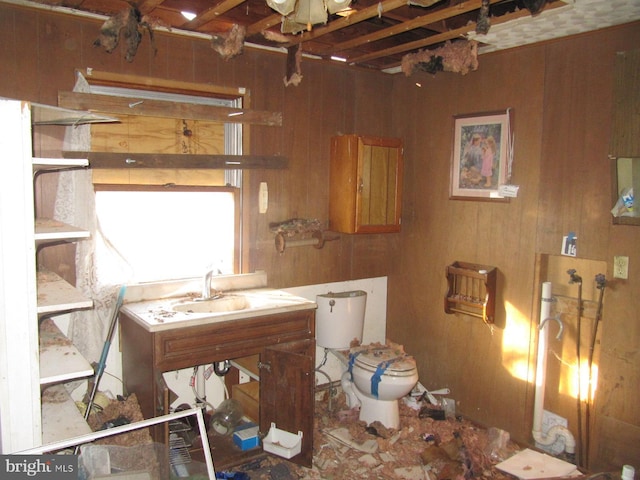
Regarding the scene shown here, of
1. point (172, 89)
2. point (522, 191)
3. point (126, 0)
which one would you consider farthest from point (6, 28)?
point (522, 191)

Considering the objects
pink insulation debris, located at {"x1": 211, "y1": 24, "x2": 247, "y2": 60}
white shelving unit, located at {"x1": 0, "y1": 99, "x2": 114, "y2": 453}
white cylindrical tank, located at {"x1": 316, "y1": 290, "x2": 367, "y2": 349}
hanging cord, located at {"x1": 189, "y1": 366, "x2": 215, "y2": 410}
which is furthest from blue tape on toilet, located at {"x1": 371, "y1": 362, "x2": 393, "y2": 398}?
pink insulation debris, located at {"x1": 211, "y1": 24, "x2": 247, "y2": 60}

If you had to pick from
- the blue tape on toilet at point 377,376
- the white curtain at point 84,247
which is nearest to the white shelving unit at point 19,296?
the white curtain at point 84,247

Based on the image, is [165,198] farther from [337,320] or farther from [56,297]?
[337,320]

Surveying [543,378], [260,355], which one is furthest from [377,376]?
[543,378]

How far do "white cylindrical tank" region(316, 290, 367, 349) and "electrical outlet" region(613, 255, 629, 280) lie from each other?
5.06ft

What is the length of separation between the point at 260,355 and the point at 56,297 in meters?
1.18

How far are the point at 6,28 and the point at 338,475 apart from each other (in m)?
2.78

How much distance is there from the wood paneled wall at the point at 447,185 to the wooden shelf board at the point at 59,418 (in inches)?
36.3

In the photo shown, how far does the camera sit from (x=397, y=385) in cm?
322

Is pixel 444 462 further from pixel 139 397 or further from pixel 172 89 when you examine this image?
pixel 172 89

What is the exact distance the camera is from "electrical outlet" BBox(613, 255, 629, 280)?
2746 millimetres

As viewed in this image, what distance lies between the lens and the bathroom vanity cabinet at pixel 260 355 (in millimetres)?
2584

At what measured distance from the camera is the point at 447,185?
363 centimetres

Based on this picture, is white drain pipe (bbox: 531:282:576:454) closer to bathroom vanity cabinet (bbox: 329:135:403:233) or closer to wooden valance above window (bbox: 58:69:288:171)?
bathroom vanity cabinet (bbox: 329:135:403:233)
